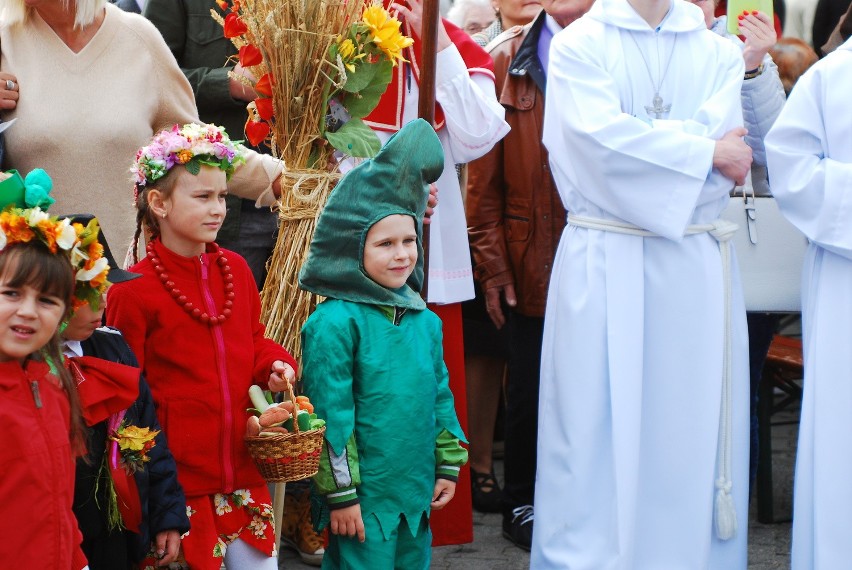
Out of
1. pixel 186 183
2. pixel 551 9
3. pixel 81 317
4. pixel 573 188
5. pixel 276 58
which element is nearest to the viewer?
pixel 81 317

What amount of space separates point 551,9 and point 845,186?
1.69m

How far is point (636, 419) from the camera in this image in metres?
4.48

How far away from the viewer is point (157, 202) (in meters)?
3.81

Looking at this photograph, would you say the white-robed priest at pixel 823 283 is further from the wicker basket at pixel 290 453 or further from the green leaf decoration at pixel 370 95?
the wicker basket at pixel 290 453

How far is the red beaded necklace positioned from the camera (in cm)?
373

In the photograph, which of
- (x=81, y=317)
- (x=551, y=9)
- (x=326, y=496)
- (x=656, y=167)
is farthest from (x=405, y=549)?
(x=551, y=9)

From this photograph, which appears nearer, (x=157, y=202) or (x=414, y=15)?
(x=157, y=202)

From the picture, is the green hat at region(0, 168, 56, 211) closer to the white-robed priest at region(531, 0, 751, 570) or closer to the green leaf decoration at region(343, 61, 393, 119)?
the green leaf decoration at region(343, 61, 393, 119)

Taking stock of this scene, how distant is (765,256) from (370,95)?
1.66m

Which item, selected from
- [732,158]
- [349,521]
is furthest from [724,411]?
[349,521]

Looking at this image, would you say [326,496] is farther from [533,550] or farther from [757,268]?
[757,268]

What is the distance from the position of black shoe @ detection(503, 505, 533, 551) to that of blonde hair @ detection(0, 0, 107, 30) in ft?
8.92

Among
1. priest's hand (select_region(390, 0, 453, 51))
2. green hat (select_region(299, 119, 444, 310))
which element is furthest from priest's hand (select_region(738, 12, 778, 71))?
green hat (select_region(299, 119, 444, 310))

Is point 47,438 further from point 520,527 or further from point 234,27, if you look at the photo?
point 520,527
